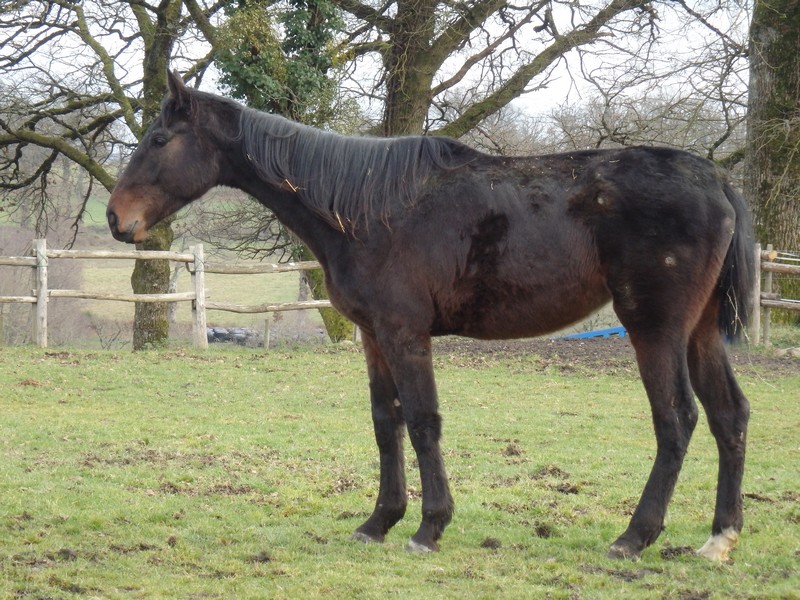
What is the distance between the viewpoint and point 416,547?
14.1ft

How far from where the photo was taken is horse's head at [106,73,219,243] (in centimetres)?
463

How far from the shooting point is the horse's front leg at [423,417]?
4.35 metres

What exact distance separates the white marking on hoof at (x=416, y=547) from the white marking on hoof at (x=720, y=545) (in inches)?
54.5

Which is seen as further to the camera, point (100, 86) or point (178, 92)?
point (100, 86)

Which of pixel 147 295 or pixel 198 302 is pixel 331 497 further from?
pixel 147 295

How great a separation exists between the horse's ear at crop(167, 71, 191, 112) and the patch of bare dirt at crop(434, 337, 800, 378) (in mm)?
8912

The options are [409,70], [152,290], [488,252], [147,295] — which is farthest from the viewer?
[152,290]

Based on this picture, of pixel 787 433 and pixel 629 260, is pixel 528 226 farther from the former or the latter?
pixel 787 433

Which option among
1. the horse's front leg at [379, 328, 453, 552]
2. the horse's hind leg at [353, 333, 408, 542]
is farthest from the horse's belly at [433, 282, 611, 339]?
the horse's hind leg at [353, 333, 408, 542]

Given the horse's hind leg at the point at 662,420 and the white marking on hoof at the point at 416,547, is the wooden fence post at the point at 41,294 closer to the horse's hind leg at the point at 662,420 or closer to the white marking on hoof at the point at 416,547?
the white marking on hoof at the point at 416,547

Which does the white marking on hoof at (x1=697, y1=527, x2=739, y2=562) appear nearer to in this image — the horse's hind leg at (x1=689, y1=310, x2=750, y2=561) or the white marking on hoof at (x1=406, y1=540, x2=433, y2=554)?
the horse's hind leg at (x1=689, y1=310, x2=750, y2=561)

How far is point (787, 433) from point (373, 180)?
5.51m

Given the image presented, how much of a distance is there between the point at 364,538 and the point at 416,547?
→ 0.34 m

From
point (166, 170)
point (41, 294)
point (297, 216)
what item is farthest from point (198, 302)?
point (297, 216)
